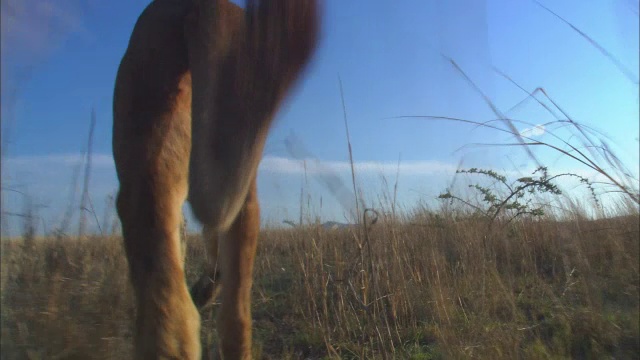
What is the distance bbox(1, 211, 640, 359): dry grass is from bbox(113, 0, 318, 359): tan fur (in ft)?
1.25

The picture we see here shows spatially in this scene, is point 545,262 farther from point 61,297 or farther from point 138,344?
point 61,297

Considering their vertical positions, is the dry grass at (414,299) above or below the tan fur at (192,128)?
below

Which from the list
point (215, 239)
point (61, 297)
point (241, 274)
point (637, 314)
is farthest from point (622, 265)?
point (61, 297)

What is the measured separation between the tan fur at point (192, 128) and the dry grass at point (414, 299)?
0.38m

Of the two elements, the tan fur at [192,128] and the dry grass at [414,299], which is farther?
the dry grass at [414,299]

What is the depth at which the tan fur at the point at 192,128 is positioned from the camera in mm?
1625

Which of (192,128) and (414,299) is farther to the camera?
(414,299)

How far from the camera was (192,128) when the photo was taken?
1757 millimetres

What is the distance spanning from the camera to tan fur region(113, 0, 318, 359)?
5.33 ft

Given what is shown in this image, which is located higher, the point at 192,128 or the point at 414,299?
the point at 192,128

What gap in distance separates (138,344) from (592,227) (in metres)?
1.72

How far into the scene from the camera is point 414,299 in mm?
2791

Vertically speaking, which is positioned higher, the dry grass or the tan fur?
the tan fur

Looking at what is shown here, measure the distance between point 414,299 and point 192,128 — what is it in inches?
64.2
